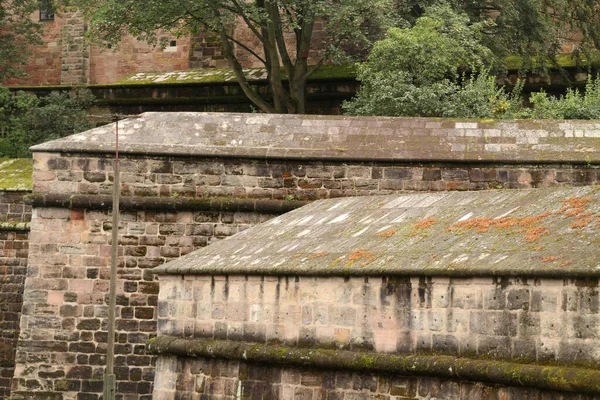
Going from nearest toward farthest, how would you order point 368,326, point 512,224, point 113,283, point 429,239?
1. point 512,224
2. point 368,326
3. point 429,239
4. point 113,283

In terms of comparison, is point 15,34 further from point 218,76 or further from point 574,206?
point 574,206

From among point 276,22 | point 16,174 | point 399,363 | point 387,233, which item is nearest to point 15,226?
point 16,174

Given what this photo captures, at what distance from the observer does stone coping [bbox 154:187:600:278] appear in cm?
1140

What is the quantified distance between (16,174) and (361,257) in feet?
41.6

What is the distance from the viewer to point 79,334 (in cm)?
1895

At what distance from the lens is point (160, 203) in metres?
19.0

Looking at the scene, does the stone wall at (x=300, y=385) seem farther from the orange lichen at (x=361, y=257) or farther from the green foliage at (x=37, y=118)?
the green foliage at (x=37, y=118)

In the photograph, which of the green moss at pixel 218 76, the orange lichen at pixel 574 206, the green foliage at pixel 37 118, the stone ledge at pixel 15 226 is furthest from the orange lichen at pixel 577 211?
the green foliage at pixel 37 118

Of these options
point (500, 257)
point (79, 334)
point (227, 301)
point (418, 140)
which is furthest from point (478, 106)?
point (500, 257)

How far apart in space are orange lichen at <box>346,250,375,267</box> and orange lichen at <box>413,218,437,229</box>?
665 millimetres

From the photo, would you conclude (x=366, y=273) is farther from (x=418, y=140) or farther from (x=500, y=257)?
(x=418, y=140)

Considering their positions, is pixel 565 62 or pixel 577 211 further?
pixel 565 62

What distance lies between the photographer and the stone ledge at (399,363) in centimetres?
1055

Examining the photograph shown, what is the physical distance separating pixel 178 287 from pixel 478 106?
30.0ft
